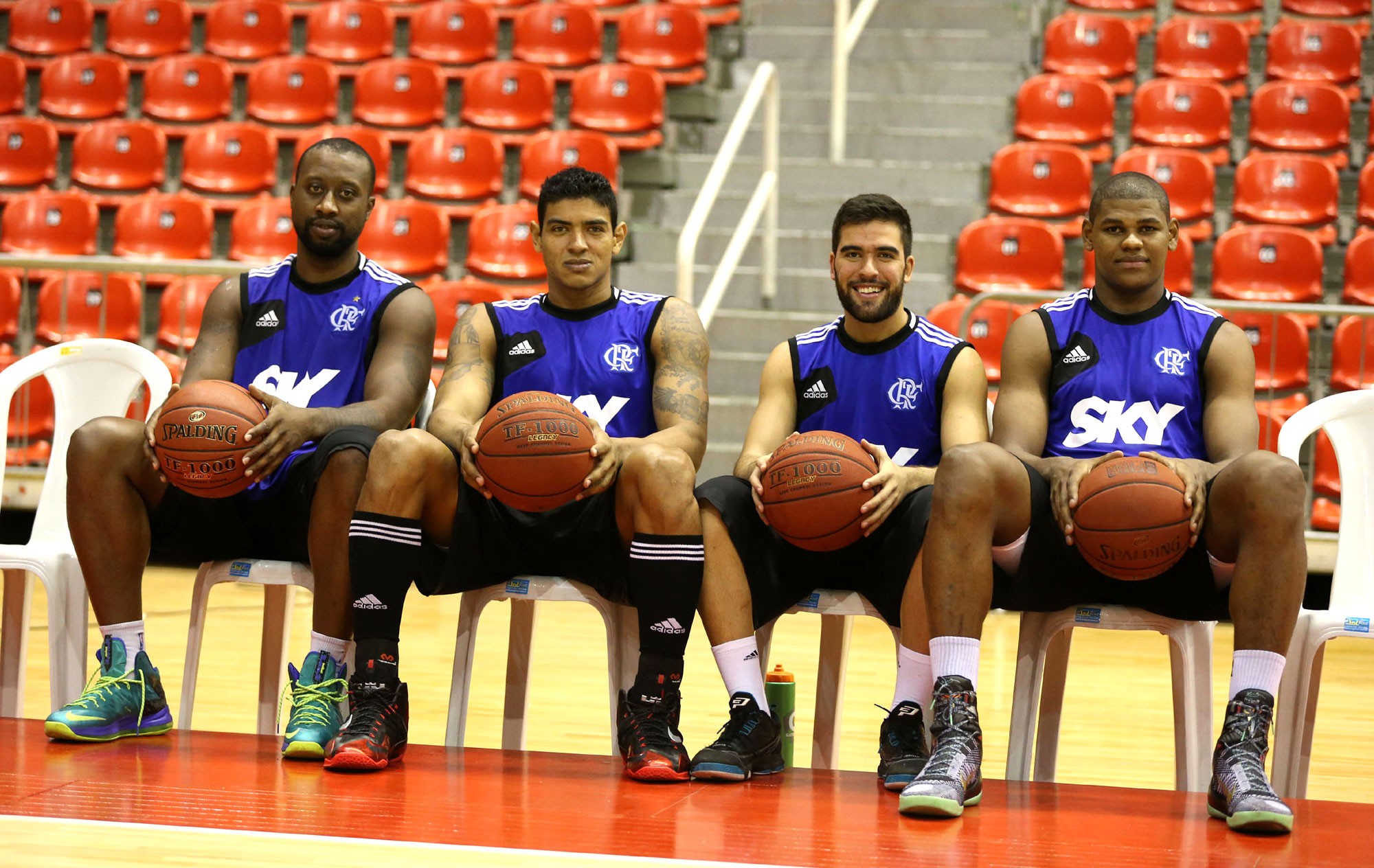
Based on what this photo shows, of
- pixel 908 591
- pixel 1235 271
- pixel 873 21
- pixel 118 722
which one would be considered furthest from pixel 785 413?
pixel 873 21

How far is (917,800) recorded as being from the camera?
2.77 metres

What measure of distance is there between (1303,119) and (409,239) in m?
4.62

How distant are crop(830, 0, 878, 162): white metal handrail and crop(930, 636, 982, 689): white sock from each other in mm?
5157

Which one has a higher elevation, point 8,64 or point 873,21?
point 873,21

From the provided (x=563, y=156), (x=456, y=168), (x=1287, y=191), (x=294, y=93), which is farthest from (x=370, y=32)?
(x=1287, y=191)

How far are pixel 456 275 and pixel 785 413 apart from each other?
4447 millimetres

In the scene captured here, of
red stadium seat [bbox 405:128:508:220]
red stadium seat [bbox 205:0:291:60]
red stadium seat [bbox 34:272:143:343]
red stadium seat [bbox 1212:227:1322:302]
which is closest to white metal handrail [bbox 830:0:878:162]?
red stadium seat [bbox 405:128:508:220]

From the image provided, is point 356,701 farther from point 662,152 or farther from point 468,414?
point 662,152

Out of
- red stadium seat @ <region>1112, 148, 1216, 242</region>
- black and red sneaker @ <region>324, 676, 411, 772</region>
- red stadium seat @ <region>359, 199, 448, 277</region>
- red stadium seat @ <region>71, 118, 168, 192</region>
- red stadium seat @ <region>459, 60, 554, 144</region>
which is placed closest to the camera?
black and red sneaker @ <region>324, 676, 411, 772</region>

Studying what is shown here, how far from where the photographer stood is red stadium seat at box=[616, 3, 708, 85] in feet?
28.5

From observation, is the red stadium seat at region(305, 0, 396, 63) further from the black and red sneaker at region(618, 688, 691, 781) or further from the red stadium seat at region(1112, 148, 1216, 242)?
the black and red sneaker at region(618, 688, 691, 781)

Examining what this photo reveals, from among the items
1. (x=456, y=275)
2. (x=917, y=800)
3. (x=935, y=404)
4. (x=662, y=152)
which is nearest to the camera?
(x=917, y=800)

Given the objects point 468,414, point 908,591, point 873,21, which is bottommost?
point 908,591

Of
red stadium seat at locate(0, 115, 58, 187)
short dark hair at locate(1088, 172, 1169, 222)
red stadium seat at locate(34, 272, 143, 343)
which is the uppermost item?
red stadium seat at locate(0, 115, 58, 187)
